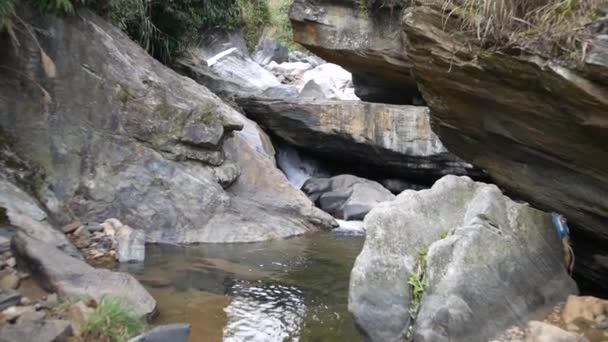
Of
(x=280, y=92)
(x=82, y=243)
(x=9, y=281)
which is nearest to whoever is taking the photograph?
(x=9, y=281)

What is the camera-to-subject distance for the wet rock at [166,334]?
16.8 feet

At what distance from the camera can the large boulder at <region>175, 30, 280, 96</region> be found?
53.9 ft

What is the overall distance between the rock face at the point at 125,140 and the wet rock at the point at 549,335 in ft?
21.3

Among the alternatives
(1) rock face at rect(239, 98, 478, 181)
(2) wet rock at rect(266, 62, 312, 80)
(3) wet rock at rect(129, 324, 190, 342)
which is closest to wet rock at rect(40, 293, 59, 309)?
(3) wet rock at rect(129, 324, 190, 342)

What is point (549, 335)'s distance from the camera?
442 cm

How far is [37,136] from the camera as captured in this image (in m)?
9.84

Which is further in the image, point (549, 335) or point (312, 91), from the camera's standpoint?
point (312, 91)

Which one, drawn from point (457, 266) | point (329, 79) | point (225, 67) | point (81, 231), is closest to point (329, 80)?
point (329, 79)

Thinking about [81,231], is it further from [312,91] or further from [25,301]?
[312,91]

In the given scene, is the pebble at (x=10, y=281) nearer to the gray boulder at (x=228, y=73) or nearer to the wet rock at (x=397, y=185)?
the wet rock at (x=397, y=185)

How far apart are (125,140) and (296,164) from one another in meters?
5.84

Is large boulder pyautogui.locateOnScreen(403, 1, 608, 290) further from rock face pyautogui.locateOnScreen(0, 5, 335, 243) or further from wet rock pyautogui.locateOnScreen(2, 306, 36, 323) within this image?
rock face pyautogui.locateOnScreen(0, 5, 335, 243)

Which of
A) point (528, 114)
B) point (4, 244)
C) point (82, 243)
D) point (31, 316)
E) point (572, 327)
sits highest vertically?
point (528, 114)

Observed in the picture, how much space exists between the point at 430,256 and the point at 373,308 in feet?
1.95
